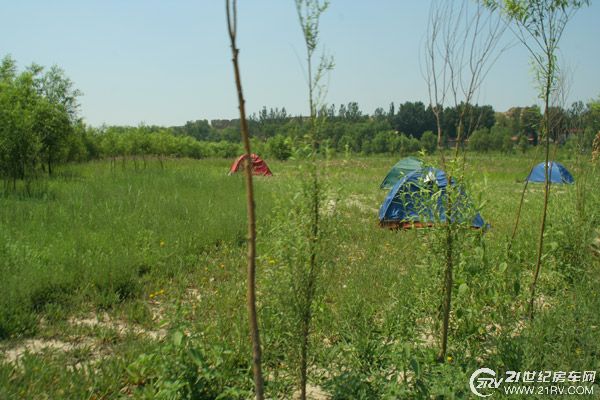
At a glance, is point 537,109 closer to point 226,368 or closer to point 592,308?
point 592,308

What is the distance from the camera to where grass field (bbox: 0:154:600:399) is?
8.83 feet

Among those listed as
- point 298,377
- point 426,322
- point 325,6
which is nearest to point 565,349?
point 426,322

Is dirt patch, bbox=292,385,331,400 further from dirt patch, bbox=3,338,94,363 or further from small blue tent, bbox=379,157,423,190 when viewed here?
small blue tent, bbox=379,157,423,190

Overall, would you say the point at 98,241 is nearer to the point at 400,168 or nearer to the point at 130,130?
the point at 400,168

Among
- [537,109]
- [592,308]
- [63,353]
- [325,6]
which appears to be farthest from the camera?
[537,109]

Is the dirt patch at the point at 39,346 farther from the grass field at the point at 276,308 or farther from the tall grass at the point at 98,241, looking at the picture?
the tall grass at the point at 98,241

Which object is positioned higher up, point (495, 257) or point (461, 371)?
point (495, 257)

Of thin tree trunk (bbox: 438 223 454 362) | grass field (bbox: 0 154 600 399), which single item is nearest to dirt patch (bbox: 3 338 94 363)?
grass field (bbox: 0 154 600 399)

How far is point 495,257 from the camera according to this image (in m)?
4.38

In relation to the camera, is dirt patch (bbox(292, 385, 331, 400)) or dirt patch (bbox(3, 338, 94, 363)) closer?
dirt patch (bbox(292, 385, 331, 400))

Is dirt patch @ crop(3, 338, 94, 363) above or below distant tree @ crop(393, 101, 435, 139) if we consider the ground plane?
below

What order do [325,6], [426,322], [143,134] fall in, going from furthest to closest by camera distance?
[143,134], [426,322], [325,6]

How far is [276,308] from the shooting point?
2.90 meters

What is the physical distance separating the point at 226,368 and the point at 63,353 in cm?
129
